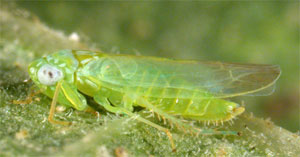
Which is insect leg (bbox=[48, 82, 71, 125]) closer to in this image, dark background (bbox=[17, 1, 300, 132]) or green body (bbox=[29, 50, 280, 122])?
green body (bbox=[29, 50, 280, 122])

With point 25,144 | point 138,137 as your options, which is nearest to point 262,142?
point 138,137

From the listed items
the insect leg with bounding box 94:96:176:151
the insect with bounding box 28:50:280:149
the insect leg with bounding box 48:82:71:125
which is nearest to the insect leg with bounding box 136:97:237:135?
the insect with bounding box 28:50:280:149

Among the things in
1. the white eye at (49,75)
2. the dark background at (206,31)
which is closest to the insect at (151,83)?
the white eye at (49,75)

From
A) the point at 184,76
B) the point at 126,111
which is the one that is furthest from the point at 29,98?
the point at 184,76

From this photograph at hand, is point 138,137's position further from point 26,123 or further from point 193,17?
point 193,17

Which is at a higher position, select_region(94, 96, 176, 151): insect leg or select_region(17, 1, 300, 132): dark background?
select_region(17, 1, 300, 132): dark background

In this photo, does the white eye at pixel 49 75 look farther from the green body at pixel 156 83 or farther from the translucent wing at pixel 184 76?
the translucent wing at pixel 184 76
